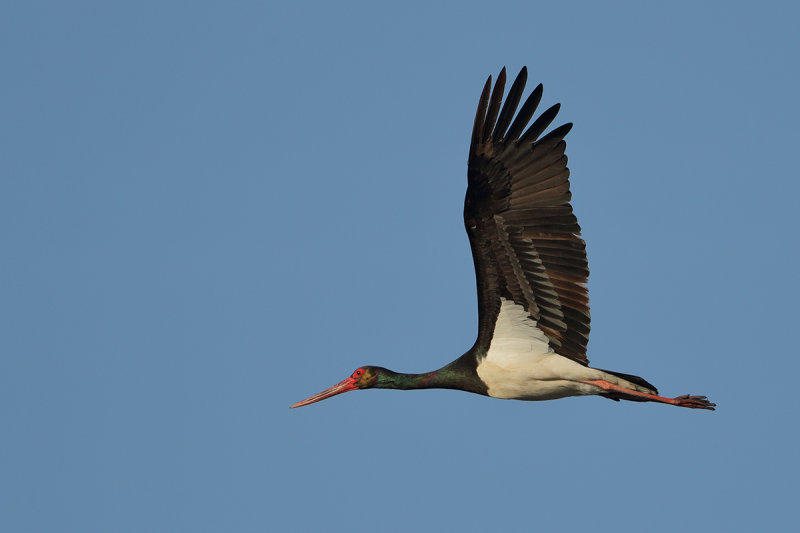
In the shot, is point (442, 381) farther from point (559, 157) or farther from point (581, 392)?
point (559, 157)

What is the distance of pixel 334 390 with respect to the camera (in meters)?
17.2

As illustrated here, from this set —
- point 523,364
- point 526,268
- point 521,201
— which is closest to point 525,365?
point 523,364

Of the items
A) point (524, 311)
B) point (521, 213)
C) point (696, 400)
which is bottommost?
point (696, 400)

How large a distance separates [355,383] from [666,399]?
4.19 m

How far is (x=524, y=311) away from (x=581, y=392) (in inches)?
48.3

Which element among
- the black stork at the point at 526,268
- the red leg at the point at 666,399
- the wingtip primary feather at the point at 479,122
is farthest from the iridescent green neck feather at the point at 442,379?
the wingtip primary feather at the point at 479,122

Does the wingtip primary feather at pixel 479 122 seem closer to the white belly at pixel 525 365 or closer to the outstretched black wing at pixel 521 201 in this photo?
the outstretched black wing at pixel 521 201

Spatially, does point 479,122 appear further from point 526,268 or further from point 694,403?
point 694,403

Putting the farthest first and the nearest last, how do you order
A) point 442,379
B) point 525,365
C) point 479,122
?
point 442,379, point 525,365, point 479,122

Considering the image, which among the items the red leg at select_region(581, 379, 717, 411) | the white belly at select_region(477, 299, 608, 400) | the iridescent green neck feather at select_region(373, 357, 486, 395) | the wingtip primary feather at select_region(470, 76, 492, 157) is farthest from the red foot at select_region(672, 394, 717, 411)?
the wingtip primary feather at select_region(470, 76, 492, 157)

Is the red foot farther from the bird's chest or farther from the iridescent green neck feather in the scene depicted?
the iridescent green neck feather

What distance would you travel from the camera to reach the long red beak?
17031 millimetres

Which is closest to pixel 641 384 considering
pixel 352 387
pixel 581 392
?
pixel 581 392

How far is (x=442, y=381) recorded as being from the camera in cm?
1595
